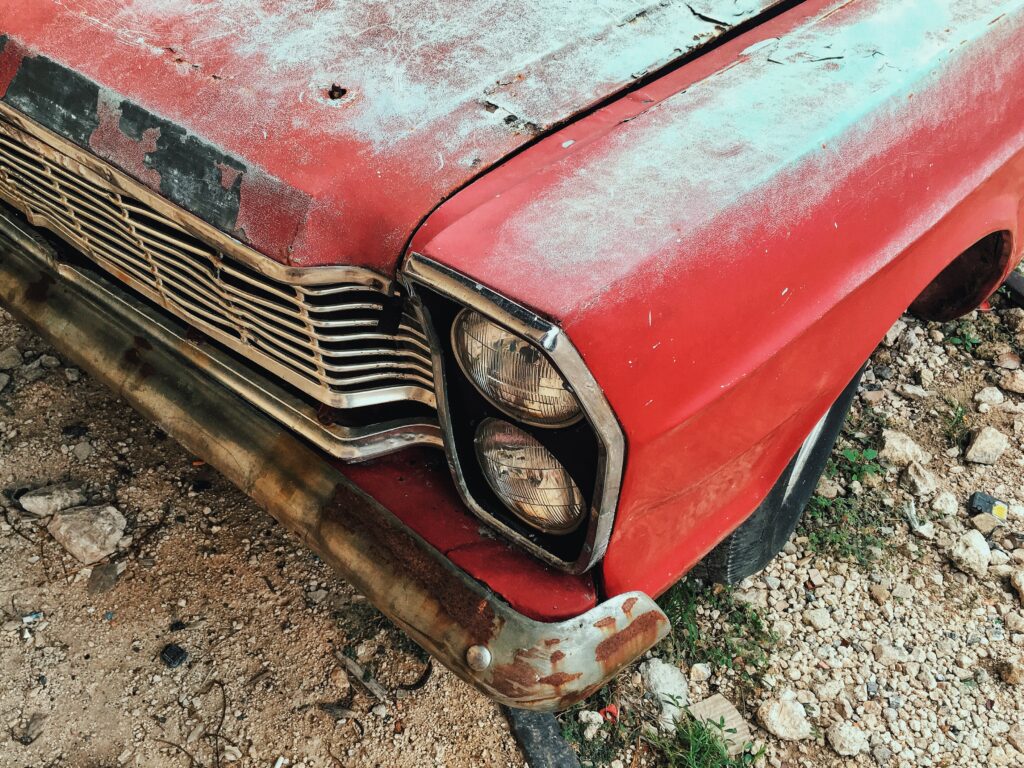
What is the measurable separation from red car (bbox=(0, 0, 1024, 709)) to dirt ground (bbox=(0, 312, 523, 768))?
0.58m

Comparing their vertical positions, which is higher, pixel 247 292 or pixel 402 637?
pixel 247 292

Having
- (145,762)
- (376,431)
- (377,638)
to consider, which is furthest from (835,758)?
(145,762)

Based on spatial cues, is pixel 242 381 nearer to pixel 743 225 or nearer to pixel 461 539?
pixel 461 539

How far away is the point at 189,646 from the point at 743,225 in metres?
1.66

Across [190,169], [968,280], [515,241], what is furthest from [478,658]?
[968,280]

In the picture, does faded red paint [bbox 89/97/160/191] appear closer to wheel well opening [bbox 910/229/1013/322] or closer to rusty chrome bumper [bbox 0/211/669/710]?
rusty chrome bumper [bbox 0/211/669/710]

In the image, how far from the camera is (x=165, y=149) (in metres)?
1.65

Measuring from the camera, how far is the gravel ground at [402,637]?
2137 mm

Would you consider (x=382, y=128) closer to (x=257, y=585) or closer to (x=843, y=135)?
(x=843, y=135)

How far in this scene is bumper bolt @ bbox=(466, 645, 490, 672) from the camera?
61.4 inches

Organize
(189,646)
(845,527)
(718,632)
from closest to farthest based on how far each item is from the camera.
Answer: (189,646)
(718,632)
(845,527)

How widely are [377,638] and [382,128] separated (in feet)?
4.20

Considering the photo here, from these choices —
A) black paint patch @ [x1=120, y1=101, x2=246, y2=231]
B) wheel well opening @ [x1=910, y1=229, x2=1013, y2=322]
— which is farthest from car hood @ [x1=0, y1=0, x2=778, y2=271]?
wheel well opening @ [x1=910, y1=229, x2=1013, y2=322]

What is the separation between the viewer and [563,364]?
50.8 inches
